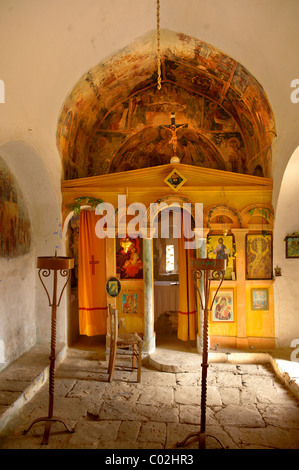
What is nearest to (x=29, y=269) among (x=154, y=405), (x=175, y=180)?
(x=175, y=180)

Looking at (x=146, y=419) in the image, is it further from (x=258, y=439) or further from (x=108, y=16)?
(x=108, y=16)

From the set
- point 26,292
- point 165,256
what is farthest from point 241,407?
point 165,256

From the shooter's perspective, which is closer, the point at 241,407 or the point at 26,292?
the point at 241,407

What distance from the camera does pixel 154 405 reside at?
5.29 meters

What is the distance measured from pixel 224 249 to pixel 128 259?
217 centimetres

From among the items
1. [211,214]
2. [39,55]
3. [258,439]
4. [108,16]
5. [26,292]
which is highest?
[108,16]

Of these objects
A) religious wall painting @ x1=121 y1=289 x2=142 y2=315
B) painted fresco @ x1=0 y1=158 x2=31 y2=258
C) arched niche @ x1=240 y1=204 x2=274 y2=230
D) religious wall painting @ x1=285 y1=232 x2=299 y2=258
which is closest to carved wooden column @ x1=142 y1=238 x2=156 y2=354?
religious wall painting @ x1=121 y1=289 x2=142 y2=315

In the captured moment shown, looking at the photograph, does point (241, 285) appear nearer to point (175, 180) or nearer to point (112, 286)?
point (175, 180)

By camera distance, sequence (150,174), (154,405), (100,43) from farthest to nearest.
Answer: (150,174), (100,43), (154,405)

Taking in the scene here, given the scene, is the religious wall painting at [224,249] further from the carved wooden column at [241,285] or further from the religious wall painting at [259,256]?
the religious wall painting at [259,256]

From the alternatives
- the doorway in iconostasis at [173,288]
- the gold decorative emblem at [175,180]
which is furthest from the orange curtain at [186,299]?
the gold decorative emblem at [175,180]

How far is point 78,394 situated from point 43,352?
1615mm

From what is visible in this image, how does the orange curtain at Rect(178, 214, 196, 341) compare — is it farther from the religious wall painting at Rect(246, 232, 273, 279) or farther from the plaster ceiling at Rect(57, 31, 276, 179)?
the plaster ceiling at Rect(57, 31, 276, 179)
